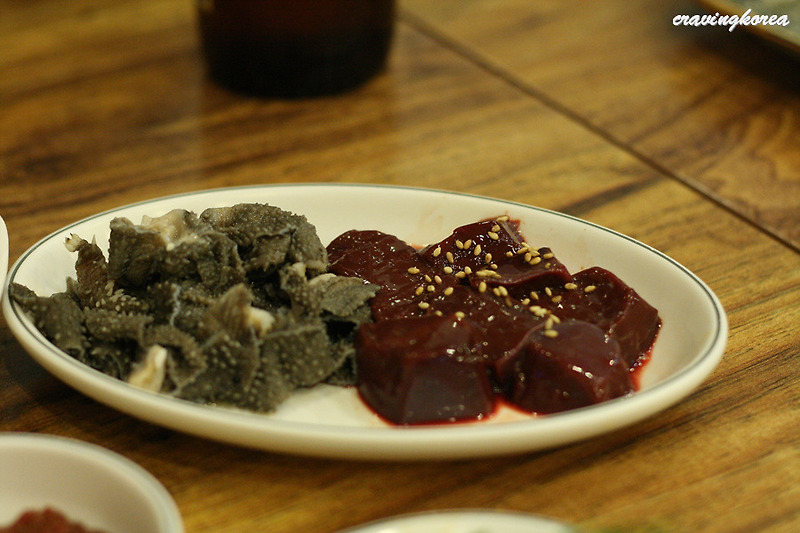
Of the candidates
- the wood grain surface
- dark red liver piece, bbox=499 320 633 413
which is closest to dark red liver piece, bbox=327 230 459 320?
dark red liver piece, bbox=499 320 633 413

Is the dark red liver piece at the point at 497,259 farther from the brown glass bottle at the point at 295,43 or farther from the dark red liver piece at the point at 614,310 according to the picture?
the brown glass bottle at the point at 295,43

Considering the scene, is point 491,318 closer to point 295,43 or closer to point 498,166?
point 498,166

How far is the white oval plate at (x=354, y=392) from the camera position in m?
1.28

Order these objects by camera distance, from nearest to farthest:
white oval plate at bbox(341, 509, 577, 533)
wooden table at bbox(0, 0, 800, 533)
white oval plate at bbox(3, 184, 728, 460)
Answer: white oval plate at bbox(341, 509, 577, 533)
white oval plate at bbox(3, 184, 728, 460)
wooden table at bbox(0, 0, 800, 533)

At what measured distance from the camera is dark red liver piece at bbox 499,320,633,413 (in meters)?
1.44

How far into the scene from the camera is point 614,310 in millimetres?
1646

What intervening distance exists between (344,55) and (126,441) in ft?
5.91

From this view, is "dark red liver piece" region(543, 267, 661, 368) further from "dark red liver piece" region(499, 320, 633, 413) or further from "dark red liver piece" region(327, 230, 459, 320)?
"dark red liver piece" region(327, 230, 459, 320)

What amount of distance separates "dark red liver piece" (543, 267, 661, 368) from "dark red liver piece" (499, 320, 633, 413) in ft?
0.26

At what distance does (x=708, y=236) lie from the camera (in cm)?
221

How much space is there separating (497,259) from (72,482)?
0.94 meters

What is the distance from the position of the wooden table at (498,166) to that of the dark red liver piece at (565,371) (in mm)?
95

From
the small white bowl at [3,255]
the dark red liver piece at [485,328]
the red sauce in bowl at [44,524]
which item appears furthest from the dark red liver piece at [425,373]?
the small white bowl at [3,255]

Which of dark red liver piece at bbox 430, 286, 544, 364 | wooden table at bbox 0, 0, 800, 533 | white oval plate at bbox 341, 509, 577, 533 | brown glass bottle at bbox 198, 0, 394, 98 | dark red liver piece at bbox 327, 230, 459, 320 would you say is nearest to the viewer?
white oval plate at bbox 341, 509, 577, 533
